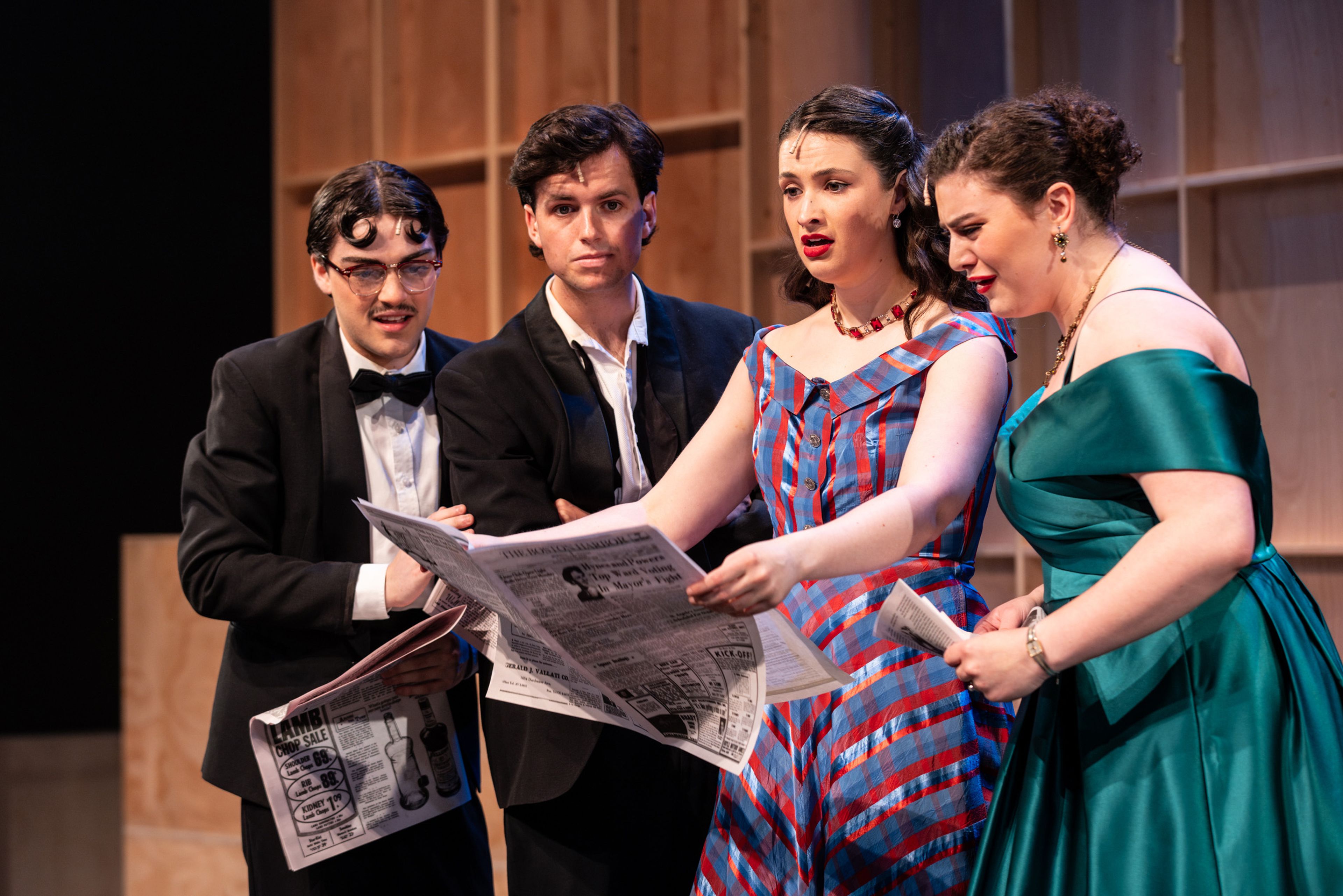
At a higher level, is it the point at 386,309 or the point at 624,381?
the point at 386,309

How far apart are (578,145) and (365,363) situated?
55 centimetres

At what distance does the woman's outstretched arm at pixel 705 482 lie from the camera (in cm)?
178

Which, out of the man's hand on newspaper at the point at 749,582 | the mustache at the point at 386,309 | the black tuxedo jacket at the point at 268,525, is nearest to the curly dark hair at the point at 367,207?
the mustache at the point at 386,309

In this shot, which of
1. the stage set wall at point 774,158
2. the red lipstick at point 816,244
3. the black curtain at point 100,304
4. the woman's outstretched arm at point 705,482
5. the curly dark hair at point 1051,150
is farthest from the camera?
the black curtain at point 100,304

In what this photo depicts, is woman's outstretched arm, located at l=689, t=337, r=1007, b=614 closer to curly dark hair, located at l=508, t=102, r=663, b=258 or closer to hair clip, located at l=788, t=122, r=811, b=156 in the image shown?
hair clip, located at l=788, t=122, r=811, b=156

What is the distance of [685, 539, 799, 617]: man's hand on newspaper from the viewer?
1.32 metres

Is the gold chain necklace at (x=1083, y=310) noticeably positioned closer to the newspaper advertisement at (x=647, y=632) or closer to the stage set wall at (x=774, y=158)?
the newspaper advertisement at (x=647, y=632)

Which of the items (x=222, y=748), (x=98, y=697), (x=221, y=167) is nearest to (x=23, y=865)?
(x=98, y=697)

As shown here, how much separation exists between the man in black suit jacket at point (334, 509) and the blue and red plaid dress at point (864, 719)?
65cm

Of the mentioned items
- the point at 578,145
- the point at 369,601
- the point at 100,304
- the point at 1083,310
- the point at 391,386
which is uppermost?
the point at 578,145

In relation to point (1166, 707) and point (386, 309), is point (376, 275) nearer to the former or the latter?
point (386, 309)

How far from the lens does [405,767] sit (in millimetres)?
2037

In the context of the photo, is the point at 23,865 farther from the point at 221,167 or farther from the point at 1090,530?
the point at 1090,530

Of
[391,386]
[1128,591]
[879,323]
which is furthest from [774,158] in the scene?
[1128,591]
